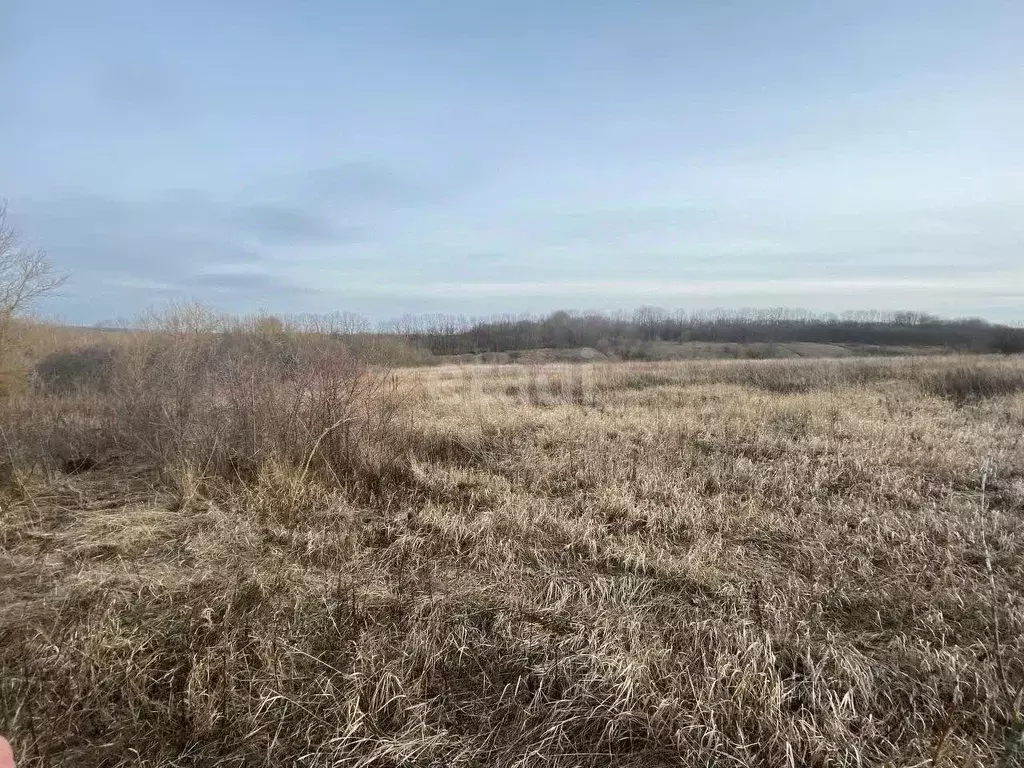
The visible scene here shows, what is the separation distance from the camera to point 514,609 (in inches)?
147

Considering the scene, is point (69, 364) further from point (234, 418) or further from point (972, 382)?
point (972, 382)

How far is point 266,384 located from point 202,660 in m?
4.39

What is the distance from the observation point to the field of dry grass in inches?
106

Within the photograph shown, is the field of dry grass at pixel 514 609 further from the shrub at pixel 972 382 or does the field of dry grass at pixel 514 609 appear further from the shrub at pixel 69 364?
the shrub at pixel 972 382

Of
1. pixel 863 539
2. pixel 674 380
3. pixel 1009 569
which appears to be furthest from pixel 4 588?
pixel 674 380

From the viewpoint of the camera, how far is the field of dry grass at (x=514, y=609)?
8.84 feet

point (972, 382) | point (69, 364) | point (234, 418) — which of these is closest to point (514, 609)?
point (234, 418)

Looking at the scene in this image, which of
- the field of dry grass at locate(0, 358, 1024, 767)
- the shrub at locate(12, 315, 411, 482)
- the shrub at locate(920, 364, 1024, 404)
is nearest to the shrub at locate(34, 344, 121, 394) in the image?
the shrub at locate(12, 315, 411, 482)

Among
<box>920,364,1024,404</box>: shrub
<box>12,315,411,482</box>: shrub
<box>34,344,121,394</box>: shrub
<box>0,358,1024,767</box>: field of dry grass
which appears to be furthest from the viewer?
<box>920,364,1024,404</box>: shrub

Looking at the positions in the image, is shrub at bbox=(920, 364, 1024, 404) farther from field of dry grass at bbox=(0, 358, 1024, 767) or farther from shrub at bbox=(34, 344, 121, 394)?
shrub at bbox=(34, 344, 121, 394)

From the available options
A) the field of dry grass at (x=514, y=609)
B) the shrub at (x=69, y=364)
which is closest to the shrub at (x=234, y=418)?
the field of dry grass at (x=514, y=609)

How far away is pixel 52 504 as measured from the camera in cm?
615

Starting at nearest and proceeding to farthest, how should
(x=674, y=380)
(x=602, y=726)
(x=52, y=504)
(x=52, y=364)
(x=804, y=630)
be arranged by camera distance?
(x=602, y=726), (x=804, y=630), (x=52, y=504), (x=52, y=364), (x=674, y=380)

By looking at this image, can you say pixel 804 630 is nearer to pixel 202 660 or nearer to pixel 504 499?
pixel 504 499
